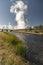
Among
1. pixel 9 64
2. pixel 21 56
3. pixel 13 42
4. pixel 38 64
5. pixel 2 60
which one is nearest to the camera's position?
pixel 9 64

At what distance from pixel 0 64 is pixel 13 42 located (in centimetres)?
945

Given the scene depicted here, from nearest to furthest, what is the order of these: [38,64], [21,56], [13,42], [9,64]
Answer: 1. [9,64]
2. [38,64]
3. [21,56]
4. [13,42]

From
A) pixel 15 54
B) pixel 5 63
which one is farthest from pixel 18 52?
pixel 5 63

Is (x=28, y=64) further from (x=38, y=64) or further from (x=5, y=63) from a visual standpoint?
(x=5, y=63)

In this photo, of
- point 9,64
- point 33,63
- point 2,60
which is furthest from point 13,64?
point 33,63

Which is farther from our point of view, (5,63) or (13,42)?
(13,42)

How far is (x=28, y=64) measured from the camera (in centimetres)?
1370

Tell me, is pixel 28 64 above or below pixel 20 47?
below

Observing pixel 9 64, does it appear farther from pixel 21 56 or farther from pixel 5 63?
pixel 21 56

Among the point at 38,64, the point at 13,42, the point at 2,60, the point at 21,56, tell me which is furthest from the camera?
the point at 13,42

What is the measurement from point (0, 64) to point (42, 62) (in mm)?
4738

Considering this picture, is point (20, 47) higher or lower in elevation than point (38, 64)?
higher

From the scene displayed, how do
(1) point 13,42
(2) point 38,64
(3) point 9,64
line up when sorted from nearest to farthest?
(3) point 9,64, (2) point 38,64, (1) point 13,42

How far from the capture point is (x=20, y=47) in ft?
52.4
